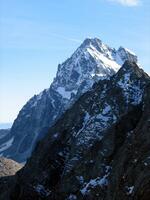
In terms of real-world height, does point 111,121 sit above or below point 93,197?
above

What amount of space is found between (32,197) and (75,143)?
15120 mm

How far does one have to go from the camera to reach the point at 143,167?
7400cm

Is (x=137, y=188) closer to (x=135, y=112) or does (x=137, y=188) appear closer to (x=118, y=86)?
(x=135, y=112)

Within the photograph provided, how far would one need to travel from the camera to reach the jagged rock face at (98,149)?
8188 centimetres

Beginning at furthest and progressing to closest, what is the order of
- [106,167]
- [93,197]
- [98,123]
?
[98,123], [106,167], [93,197]

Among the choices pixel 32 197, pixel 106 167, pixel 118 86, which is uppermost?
pixel 118 86

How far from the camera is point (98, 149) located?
103 m

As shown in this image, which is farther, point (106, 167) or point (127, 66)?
point (127, 66)

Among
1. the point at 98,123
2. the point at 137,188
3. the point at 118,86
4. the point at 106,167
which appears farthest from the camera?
the point at 118,86

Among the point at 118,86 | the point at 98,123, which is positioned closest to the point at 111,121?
the point at 98,123

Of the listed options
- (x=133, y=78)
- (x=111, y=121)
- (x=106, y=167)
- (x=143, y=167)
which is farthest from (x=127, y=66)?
(x=143, y=167)

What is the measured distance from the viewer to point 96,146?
4134 inches

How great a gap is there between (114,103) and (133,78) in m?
8.49

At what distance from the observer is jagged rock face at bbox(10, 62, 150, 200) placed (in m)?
81.9
